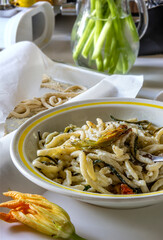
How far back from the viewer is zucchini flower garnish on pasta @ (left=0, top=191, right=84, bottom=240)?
46cm

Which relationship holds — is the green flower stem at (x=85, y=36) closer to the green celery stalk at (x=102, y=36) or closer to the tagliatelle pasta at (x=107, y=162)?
the green celery stalk at (x=102, y=36)

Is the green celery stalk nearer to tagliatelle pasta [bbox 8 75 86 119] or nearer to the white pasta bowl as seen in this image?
tagliatelle pasta [bbox 8 75 86 119]

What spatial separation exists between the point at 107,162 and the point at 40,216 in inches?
4.6

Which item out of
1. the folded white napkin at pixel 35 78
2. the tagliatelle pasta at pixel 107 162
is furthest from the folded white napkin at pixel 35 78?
the tagliatelle pasta at pixel 107 162

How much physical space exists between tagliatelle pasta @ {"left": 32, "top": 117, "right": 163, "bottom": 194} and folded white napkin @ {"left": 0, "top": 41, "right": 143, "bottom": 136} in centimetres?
28

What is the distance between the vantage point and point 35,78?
3.29 feet

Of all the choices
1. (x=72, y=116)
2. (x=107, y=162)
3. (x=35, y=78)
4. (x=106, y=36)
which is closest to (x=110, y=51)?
(x=106, y=36)

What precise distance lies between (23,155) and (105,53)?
0.67 metres

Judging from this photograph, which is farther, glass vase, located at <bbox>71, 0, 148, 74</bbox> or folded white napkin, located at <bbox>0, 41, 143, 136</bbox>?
glass vase, located at <bbox>71, 0, 148, 74</bbox>

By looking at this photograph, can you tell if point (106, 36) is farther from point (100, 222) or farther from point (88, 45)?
point (100, 222)

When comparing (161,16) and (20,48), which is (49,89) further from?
(161,16)

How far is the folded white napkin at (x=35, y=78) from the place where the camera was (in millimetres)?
896

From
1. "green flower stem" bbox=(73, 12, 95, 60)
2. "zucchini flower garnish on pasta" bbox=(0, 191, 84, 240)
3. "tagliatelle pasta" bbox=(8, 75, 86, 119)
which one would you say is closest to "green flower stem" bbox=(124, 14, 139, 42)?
"green flower stem" bbox=(73, 12, 95, 60)

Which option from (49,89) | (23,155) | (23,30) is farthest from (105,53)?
(23,155)
